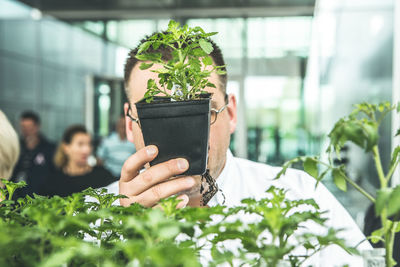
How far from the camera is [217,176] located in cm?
150

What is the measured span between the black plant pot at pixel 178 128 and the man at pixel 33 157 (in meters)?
3.60

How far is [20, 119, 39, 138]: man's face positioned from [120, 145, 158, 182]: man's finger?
4311 mm

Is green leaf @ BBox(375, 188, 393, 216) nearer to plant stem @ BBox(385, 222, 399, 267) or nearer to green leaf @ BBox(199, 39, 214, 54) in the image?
plant stem @ BBox(385, 222, 399, 267)

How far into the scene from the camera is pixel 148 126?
2.47 feet

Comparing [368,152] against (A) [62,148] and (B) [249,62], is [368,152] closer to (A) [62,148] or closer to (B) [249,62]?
(A) [62,148]

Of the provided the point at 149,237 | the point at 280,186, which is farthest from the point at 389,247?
the point at 280,186

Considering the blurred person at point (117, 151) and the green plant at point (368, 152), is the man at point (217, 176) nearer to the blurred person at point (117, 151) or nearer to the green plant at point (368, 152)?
the green plant at point (368, 152)

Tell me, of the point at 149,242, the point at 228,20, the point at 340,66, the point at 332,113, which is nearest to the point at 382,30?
the point at 340,66

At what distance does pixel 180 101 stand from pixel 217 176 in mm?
820

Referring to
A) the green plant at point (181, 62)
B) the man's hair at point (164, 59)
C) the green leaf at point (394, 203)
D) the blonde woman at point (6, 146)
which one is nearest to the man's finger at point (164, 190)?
the green plant at point (181, 62)

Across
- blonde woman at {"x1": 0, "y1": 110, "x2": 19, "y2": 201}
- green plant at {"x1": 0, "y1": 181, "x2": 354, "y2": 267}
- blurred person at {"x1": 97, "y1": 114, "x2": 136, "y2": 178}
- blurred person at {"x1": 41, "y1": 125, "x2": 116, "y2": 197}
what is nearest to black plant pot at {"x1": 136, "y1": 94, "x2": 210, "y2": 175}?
green plant at {"x1": 0, "y1": 181, "x2": 354, "y2": 267}

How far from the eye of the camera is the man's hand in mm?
785

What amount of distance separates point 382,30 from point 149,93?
4681mm

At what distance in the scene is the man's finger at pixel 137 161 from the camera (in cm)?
79
